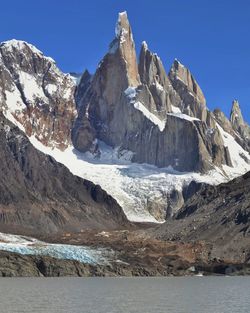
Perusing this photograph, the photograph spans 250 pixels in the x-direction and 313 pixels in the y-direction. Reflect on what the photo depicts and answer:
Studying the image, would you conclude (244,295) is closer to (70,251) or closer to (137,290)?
(137,290)

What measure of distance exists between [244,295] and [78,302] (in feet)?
74.2

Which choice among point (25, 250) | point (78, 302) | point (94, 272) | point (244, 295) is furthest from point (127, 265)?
point (78, 302)

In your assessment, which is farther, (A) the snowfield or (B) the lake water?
Answer: (A) the snowfield

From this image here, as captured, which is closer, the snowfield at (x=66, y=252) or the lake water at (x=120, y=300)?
the lake water at (x=120, y=300)

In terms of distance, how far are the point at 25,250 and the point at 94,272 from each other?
17.7 metres

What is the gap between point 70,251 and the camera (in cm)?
17838

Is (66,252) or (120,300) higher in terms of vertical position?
(66,252)

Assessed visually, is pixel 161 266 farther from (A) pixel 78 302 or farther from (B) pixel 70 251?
(A) pixel 78 302

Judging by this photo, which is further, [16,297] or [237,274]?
[237,274]

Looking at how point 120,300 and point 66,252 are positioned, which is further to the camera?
point 66,252

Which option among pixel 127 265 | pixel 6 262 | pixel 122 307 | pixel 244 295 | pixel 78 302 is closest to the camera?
pixel 122 307

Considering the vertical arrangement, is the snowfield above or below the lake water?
above

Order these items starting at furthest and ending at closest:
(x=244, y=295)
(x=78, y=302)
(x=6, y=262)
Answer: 1. (x=6, y=262)
2. (x=244, y=295)
3. (x=78, y=302)

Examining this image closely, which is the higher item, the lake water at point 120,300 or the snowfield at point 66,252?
the snowfield at point 66,252
